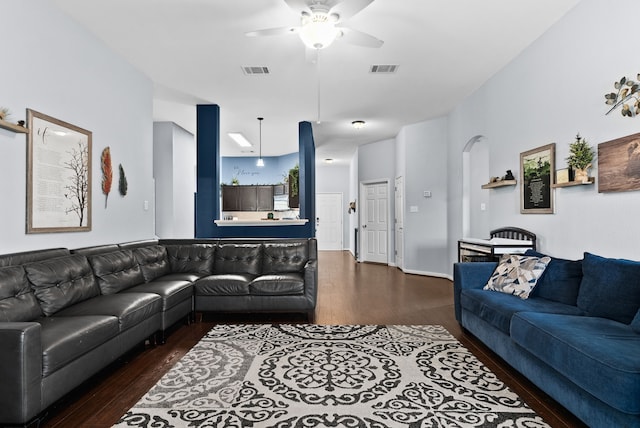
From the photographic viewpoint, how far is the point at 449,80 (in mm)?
5188

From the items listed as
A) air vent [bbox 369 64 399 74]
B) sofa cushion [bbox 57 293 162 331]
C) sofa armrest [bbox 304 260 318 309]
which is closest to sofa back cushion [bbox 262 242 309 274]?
sofa armrest [bbox 304 260 318 309]

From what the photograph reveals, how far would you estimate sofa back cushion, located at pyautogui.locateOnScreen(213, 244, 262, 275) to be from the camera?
474 centimetres

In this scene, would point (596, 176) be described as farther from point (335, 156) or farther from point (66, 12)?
point (335, 156)

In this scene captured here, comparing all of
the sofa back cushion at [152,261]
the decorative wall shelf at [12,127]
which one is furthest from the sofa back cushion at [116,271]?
the decorative wall shelf at [12,127]

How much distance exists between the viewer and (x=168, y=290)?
3619 mm

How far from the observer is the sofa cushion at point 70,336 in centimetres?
211

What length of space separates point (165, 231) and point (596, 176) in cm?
671

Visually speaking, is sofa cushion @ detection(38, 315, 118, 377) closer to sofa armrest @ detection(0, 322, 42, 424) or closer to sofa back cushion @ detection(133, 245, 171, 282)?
sofa armrest @ detection(0, 322, 42, 424)

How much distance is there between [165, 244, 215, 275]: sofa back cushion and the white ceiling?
7.31 feet

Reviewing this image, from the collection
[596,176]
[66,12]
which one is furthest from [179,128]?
[596,176]

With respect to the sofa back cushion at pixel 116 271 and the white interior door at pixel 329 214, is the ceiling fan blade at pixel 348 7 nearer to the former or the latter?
the sofa back cushion at pixel 116 271

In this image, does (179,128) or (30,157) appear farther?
(179,128)

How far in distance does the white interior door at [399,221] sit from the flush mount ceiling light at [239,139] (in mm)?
3571

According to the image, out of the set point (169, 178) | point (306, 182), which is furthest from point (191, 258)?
point (169, 178)
